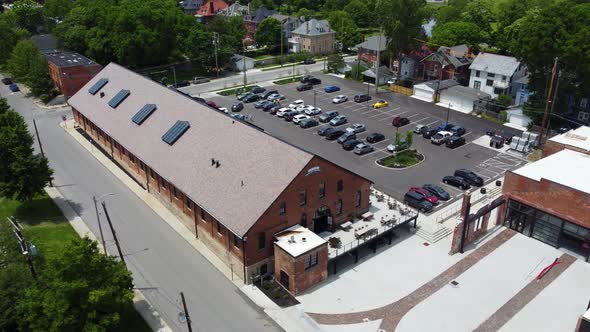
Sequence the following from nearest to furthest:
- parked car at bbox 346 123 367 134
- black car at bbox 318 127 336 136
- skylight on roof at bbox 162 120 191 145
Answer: skylight on roof at bbox 162 120 191 145 → black car at bbox 318 127 336 136 → parked car at bbox 346 123 367 134

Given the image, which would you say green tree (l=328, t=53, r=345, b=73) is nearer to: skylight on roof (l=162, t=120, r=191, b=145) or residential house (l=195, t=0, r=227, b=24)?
skylight on roof (l=162, t=120, r=191, b=145)

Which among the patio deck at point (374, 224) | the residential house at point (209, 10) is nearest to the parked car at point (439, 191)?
the patio deck at point (374, 224)

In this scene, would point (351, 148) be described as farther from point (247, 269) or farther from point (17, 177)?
point (17, 177)

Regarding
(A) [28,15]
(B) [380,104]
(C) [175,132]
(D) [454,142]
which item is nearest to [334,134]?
(D) [454,142]

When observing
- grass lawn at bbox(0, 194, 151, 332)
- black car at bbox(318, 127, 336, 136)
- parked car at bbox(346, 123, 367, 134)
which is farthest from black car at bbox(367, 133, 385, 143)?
grass lawn at bbox(0, 194, 151, 332)

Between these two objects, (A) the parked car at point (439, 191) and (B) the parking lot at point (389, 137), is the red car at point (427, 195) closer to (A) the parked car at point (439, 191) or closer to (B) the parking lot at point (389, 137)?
(A) the parked car at point (439, 191)

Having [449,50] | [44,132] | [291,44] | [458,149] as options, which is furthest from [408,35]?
[44,132]
